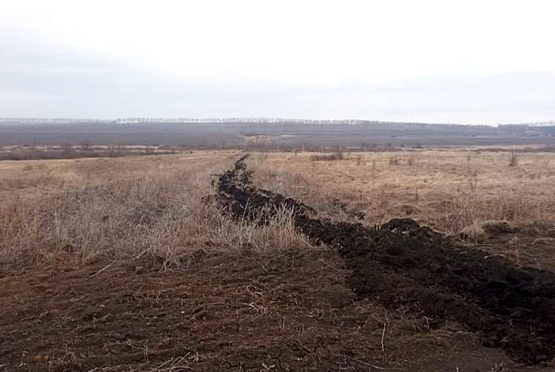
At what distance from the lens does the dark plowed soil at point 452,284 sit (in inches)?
229

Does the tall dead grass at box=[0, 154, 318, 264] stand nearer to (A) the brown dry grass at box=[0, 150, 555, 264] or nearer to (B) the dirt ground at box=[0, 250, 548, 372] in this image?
(A) the brown dry grass at box=[0, 150, 555, 264]

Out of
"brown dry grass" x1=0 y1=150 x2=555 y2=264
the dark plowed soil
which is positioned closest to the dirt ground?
the dark plowed soil

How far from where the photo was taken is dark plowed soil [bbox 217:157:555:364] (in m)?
5.82

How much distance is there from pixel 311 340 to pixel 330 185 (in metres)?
17.8

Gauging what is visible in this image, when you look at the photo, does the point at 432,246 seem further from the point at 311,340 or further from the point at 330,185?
the point at 330,185

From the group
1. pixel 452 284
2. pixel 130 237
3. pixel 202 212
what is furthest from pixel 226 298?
pixel 202 212

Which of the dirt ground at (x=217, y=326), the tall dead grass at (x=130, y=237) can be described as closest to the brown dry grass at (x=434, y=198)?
the tall dead grass at (x=130, y=237)

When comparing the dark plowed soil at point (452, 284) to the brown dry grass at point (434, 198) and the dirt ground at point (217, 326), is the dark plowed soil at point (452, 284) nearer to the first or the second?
the dirt ground at point (217, 326)

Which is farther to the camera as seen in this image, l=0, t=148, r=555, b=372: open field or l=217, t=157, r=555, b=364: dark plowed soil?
l=217, t=157, r=555, b=364: dark plowed soil

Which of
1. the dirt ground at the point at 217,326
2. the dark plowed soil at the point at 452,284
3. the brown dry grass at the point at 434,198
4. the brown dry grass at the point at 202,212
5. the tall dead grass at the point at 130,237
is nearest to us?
the dirt ground at the point at 217,326

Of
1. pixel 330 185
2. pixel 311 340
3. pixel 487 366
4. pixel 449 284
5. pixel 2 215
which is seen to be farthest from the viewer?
pixel 330 185

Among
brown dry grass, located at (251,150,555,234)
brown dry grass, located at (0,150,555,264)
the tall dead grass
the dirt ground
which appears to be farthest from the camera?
brown dry grass, located at (251,150,555,234)

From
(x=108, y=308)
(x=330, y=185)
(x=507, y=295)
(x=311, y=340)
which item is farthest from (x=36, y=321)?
(x=330, y=185)

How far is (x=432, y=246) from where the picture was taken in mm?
9531
